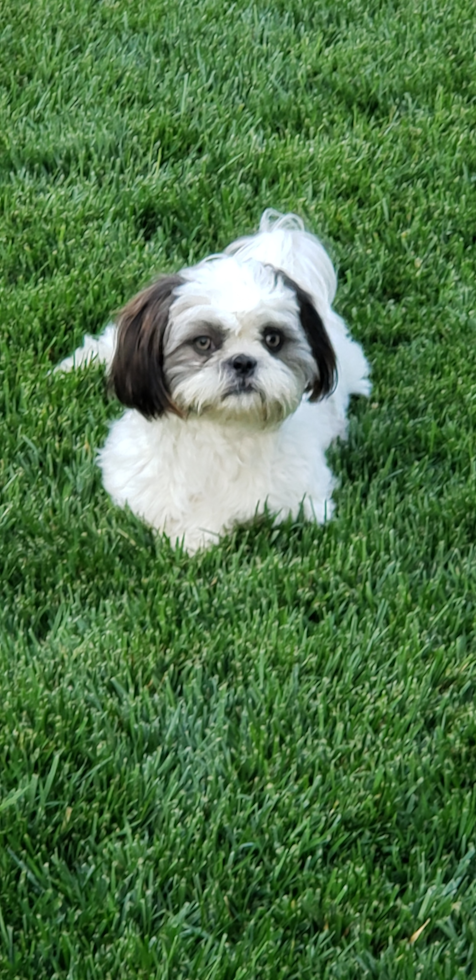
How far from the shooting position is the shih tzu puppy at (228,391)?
10.2 feet

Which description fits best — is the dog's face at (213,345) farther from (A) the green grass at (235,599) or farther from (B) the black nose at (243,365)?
(A) the green grass at (235,599)

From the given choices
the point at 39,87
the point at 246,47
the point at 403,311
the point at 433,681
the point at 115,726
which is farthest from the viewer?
the point at 246,47

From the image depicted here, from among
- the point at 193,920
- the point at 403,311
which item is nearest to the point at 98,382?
the point at 403,311

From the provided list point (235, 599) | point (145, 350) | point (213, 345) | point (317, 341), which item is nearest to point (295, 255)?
point (317, 341)

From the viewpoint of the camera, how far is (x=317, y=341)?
10.8 feet

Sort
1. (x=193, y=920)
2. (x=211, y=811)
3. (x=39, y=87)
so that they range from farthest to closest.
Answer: (x=39, y=87) → (x=211, y=811) → (x=193, y=920)

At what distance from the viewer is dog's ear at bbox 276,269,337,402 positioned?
3.27 meters

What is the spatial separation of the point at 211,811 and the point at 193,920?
25 cm

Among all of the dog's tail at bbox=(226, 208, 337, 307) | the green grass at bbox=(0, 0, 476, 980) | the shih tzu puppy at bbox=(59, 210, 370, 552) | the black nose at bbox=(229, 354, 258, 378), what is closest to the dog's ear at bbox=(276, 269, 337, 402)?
the shih tzu puppy at bbox=(59, 210, 370, 552)

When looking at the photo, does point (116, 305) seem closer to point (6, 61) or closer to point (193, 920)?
point (6, 61)

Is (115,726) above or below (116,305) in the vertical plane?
below

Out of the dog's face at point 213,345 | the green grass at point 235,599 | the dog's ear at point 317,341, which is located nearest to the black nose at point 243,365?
the dog's face at point 213,345

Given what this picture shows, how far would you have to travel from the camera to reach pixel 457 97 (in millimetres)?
5625

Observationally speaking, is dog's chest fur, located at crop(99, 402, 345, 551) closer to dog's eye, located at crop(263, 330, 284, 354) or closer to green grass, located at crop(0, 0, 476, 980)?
green grass, located at crop(0, 0, 476, 980)
